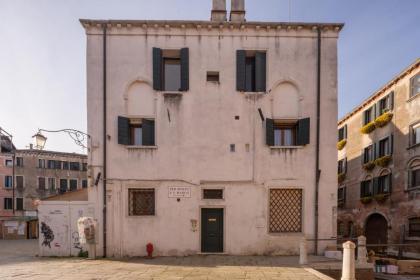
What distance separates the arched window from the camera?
15223 mm

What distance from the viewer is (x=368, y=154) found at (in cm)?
1947

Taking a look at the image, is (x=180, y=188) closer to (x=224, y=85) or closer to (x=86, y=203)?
(x=86, y=203)

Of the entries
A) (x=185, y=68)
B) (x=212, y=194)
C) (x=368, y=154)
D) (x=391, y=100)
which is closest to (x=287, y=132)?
(x=212, y=194)

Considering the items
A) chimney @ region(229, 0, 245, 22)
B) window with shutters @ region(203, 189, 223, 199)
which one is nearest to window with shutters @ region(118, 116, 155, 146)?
window with shutters @ region(203, 189, 223, 199)

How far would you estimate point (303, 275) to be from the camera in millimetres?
7969

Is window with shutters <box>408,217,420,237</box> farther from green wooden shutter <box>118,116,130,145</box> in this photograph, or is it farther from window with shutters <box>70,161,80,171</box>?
window with shutters <box>70,161,80,171</box>

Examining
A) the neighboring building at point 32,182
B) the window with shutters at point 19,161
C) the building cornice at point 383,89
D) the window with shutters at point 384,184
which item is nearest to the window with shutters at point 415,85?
the building cornice at point 383,89

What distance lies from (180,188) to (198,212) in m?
1.28

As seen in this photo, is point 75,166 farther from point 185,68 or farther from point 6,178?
point 185,68

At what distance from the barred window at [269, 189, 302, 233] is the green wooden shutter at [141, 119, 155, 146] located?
571 centimetres

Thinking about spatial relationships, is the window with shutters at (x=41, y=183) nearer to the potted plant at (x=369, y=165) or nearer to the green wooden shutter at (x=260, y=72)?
the green wooden shutter at (x=260, y=72)

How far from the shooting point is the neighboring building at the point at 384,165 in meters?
15.5

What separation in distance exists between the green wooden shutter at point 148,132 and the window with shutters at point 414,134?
1555 centimetres

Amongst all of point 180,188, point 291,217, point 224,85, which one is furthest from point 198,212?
point 224,85
